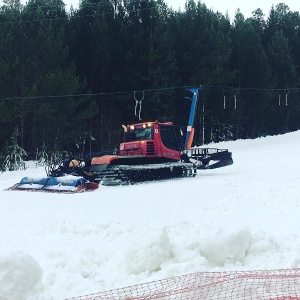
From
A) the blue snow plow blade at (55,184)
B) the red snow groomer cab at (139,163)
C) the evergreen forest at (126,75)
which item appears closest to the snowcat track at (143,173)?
the red snow groomer cab at (139,163)

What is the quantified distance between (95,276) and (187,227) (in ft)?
6.02

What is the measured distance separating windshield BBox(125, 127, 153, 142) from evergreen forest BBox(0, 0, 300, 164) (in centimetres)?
390

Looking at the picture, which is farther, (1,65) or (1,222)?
(1,65)

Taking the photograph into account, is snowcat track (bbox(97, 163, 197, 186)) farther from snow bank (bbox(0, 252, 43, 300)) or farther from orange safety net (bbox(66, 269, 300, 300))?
snow bank (bbox(0, 252, 43, 300))

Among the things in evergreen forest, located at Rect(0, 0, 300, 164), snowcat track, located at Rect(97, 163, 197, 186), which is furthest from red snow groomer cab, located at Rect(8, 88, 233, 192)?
evergreen forest, located at Rect(0, 0, 300, 164)

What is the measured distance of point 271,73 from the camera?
1497 inches

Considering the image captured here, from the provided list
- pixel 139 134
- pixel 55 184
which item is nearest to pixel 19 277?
pixel 55 184

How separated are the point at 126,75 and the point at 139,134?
1544 cm

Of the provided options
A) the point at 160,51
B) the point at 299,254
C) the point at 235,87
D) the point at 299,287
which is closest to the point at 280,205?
the point at 299,254

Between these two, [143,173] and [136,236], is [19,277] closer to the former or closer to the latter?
[136,236]

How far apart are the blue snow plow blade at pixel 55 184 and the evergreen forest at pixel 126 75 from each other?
7656 millimetres

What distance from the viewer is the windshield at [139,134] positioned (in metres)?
15.1

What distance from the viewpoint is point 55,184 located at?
12.3 meters

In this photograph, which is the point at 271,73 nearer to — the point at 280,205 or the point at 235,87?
the point at 235,87
